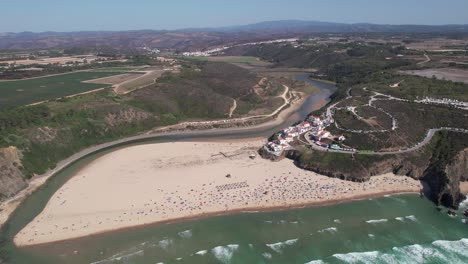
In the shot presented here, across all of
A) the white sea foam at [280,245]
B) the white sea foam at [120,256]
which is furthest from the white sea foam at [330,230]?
the white sea foam at [120,256]

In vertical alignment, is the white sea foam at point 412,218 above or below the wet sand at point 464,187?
below

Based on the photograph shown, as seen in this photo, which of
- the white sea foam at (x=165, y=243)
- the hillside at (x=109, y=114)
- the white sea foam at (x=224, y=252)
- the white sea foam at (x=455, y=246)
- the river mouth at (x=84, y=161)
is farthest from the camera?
the hillside at (x=109, y=114)

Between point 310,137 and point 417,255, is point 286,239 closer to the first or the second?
point 417,255

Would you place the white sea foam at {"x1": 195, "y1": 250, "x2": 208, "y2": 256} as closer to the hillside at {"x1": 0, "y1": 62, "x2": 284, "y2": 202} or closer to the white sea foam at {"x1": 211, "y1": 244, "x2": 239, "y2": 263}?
the white sea foam at {"x1": 211, "y1": 244, "x2": 239, "y2": 263}

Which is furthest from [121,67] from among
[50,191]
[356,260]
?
[356,260]

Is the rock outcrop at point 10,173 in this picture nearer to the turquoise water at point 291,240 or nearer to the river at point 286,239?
the river at point 286,239

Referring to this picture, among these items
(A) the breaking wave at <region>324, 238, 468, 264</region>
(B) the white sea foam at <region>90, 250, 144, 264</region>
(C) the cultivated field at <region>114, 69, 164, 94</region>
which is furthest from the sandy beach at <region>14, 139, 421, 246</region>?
(C) the cultivated field at <region>114, 69, 164, 94</region>
